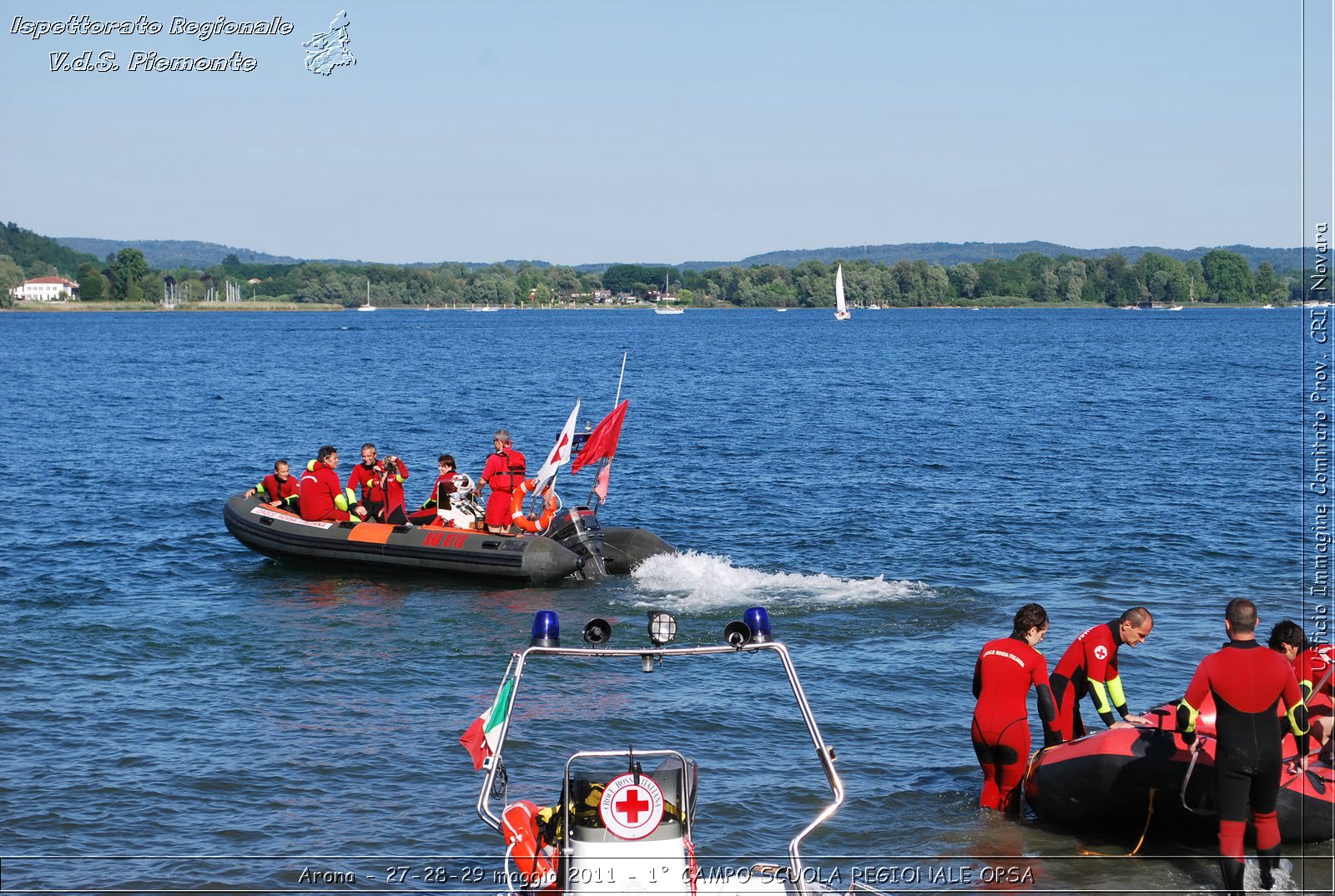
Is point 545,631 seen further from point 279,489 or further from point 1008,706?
point 279,489

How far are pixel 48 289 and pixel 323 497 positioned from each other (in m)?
194

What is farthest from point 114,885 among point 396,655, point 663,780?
point 396,655

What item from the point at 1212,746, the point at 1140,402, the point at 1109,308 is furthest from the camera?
the point at 1109,308

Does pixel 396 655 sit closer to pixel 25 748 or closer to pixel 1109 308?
pixel 25 748

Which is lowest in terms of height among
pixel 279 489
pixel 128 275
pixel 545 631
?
pixel 279 489

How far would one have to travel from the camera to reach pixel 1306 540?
18281 millimetres

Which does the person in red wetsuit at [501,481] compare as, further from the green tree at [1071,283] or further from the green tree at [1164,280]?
the green tree at [1071,283]

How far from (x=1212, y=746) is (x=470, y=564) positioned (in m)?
9.75

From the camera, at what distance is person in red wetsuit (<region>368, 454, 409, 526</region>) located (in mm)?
16312

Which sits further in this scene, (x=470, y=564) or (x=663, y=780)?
(x=470, y=564)

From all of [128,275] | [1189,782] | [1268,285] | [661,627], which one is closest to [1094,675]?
[1189,782]

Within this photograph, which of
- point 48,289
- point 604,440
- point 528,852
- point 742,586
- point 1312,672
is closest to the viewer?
point 528,852

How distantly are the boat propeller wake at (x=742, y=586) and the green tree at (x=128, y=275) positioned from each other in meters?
183

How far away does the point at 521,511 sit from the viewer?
52.7 feet
